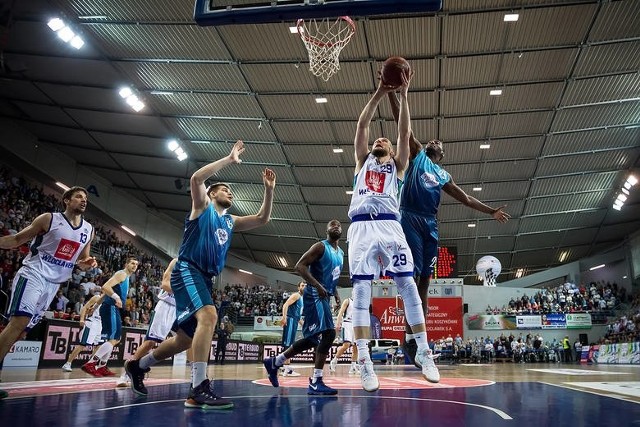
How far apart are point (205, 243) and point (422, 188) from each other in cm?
254

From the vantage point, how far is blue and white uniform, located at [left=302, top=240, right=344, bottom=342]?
6.27 metres

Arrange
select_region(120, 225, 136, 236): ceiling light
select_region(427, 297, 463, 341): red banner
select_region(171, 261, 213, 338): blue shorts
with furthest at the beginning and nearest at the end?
select_region(427, 297, 463, 341): red banner, select_region(120, 225, 136, 236): ceiling light, select_region(171, 261, 213, 338): blue shorts

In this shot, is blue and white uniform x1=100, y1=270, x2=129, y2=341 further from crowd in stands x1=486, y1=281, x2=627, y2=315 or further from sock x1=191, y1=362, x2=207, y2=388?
crowd in stands x1=486, y1=281, x2=627, y2=315

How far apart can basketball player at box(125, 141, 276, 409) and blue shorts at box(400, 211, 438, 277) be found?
1626 millimetres

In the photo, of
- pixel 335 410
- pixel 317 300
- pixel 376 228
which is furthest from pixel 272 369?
pixel 376 228

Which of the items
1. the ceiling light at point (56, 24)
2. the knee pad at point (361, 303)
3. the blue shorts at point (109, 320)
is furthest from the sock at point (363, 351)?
the ceiling light at point (56, 24)

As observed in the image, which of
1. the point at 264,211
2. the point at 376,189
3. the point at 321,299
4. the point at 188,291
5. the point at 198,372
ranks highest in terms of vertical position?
the point at 376,189

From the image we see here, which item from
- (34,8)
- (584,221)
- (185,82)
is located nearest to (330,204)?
(185,82)

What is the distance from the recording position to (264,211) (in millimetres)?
5117

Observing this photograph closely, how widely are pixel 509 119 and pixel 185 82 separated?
14853 mm

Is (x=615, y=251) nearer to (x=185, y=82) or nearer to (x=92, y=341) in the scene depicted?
(x=185, y=82)

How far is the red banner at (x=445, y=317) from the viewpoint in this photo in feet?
105

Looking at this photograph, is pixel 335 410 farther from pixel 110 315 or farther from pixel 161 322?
pixel 110 315

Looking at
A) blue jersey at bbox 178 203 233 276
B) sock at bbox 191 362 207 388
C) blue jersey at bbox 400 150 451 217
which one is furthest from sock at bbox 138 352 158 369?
blue jersey at bbox 400 150 451 217
